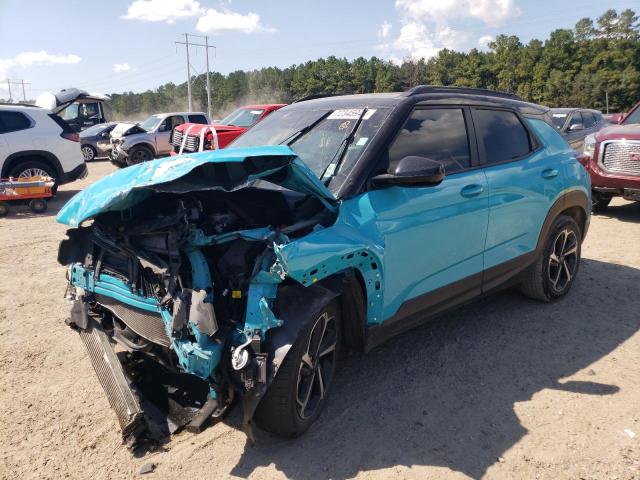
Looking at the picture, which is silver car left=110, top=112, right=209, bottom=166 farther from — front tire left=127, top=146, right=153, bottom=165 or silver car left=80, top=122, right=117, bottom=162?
silver car left=80, top=122, right=117, bottom=162

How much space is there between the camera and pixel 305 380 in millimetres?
2801

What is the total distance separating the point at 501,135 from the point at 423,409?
7.58ft

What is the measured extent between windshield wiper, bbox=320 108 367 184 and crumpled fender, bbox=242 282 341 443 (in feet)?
2.37

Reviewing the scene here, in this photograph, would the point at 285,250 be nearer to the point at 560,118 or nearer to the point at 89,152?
the point at 560,118

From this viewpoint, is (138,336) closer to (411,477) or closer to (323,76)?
(411,477)

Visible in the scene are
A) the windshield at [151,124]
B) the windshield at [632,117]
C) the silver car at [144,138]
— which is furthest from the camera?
the windshield at [151,124]

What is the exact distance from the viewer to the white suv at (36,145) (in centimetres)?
1018

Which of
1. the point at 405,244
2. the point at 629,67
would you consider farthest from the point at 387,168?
the point at 629,67

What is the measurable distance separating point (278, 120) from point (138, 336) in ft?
6.66

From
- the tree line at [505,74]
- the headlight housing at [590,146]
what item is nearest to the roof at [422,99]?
the headlight housing at [590,146]

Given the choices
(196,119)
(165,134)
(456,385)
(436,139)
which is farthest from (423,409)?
(165,134)

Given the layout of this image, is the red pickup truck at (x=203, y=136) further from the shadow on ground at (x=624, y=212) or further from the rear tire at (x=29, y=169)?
the shadow on ground at (x=624, y=212)

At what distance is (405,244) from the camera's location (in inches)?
121

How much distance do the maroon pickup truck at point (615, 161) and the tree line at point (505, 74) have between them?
30.0m
